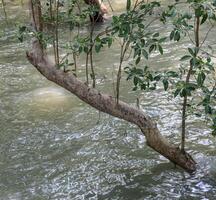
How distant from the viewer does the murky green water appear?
13.7ft

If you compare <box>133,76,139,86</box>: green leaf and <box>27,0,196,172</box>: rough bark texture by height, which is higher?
<box>133,76,139,86</box>: green leaf

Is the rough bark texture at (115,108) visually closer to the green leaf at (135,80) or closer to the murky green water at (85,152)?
the murky green water at (85,152)

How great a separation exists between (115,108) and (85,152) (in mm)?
869

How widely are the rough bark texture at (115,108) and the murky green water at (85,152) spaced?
19cm

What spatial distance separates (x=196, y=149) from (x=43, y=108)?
6.91 feet

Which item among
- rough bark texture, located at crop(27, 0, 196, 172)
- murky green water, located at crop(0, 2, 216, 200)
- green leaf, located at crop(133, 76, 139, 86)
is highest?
green leaf, located at crop(133, 76, 139, 86)

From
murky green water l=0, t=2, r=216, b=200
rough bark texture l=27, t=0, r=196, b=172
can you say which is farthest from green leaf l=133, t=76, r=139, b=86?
murky green water l=0, t=2, r=216, b=200

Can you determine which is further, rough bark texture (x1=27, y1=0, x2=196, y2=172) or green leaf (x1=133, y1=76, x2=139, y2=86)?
rough bark texture (x1=27, y1=0, x2=196, y2=172)

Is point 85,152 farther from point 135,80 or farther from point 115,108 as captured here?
point 135,80

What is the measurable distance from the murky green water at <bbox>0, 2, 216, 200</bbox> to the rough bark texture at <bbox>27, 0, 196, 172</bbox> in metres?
0.19

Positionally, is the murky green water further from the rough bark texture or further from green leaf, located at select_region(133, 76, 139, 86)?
green leaf, located at select_region(133, 76, 139, 86)

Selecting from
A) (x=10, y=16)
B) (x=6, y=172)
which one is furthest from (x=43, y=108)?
(x=10, y=16)

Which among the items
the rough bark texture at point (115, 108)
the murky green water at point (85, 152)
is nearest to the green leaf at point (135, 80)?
the rough bark texture at point (115, 108)

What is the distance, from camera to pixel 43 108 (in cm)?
602
